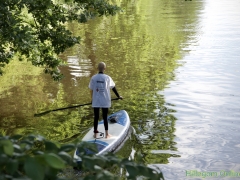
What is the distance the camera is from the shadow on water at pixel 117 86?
1223 centimetres

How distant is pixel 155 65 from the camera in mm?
22547

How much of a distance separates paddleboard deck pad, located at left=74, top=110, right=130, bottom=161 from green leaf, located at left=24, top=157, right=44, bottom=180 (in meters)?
7.04

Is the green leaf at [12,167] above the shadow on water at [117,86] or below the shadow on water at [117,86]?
above

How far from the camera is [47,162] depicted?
2.22 metres

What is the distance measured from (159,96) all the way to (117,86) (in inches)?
101

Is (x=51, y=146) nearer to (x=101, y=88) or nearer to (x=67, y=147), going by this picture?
(x=67, y=147)

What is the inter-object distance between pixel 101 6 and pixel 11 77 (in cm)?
939

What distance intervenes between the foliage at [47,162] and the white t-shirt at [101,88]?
7.21 m

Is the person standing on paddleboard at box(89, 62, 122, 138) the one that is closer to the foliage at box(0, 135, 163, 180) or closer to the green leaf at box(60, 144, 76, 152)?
the foliage at box(0, 135, 163, 180)

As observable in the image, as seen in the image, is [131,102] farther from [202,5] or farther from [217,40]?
[202,5]

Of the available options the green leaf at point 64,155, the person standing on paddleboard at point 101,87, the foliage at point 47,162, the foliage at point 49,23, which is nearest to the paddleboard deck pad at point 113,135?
the person standing on paddleboard at point 101,87

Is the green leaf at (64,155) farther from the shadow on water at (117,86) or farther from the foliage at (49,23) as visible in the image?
the foliage at (49,23)

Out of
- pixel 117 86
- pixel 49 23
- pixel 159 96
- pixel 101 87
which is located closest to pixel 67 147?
pixel 101 87

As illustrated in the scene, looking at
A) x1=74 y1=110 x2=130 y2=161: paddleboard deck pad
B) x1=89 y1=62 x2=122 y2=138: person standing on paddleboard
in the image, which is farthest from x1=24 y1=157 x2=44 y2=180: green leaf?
x1=89 y1=62 x2=122 y2=138: person standing on paddleboard
